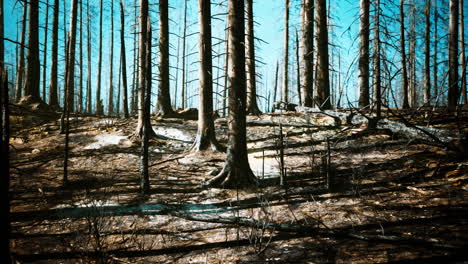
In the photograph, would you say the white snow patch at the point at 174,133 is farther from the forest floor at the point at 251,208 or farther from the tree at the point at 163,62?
the tree at the point at 163,62

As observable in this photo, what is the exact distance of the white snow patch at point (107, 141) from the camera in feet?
29.0

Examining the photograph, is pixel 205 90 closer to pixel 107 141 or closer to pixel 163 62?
pixel 107 141

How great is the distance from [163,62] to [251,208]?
339 inches

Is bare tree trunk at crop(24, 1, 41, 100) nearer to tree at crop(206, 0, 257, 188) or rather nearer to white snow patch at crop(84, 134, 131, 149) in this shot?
white snow patch at crop(84, 134, 131, 149)

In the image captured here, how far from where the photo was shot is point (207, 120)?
7805 mm

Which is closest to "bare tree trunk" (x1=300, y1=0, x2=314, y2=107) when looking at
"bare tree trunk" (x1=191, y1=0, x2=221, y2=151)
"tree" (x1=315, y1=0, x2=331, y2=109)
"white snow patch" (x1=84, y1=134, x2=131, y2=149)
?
"tree" (x1=315, y1=0, x2=331, y2=109)

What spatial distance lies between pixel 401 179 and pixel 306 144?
11.0 ft

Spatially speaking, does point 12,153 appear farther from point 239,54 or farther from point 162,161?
point 239,54

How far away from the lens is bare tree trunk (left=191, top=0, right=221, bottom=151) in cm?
777

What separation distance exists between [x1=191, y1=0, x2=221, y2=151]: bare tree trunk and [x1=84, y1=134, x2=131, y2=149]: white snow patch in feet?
9.98

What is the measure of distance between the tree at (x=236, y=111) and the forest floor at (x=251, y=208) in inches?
11.6

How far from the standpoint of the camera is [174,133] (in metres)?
9.77

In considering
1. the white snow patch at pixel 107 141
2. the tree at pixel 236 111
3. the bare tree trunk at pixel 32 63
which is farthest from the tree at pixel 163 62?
the bare tree trunk at pixel 32 63

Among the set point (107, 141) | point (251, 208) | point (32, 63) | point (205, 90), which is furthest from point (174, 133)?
point (32, 63)
